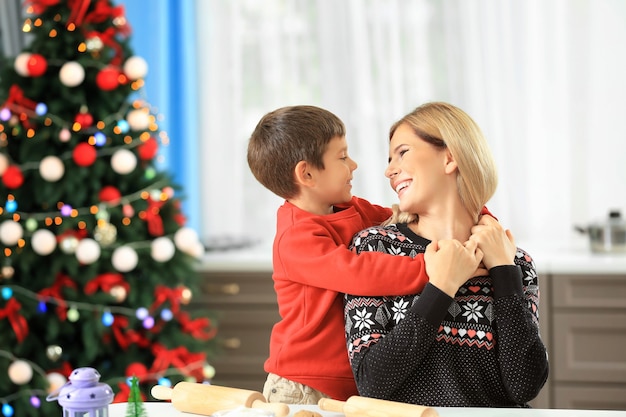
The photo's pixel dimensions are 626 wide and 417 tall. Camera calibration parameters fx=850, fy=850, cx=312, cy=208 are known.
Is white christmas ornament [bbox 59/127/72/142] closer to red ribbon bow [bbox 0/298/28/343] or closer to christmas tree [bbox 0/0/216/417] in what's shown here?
christmas tree [bbox 0/0/216/417]

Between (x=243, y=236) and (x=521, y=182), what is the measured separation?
55.8 inches

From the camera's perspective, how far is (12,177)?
312cm

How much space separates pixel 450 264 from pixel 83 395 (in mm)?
697

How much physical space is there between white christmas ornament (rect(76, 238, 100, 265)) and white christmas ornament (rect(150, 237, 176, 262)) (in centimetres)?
23

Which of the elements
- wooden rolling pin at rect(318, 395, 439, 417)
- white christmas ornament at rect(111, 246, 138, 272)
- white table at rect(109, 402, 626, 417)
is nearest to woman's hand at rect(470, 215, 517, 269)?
white table at rect(109, 402, 626, 417)

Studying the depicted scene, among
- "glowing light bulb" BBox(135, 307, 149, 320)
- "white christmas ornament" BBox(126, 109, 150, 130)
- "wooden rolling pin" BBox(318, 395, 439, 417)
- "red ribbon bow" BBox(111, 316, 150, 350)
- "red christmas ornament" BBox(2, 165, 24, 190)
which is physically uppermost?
"white christmas ornament" BBox(126, 109, 150, 130)

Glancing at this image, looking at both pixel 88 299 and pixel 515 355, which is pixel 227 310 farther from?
pixel 515 355

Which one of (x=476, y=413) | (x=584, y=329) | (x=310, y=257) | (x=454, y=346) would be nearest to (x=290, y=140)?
(x=310, y=257)

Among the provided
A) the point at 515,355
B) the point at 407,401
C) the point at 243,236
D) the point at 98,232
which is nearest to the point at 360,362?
the point at 407,401

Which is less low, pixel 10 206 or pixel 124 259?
pixel 10 206

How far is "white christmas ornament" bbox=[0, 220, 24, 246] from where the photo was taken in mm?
3090

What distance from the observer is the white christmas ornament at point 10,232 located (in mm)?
3090

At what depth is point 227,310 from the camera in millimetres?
3834

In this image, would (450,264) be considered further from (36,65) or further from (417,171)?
(36,65)
